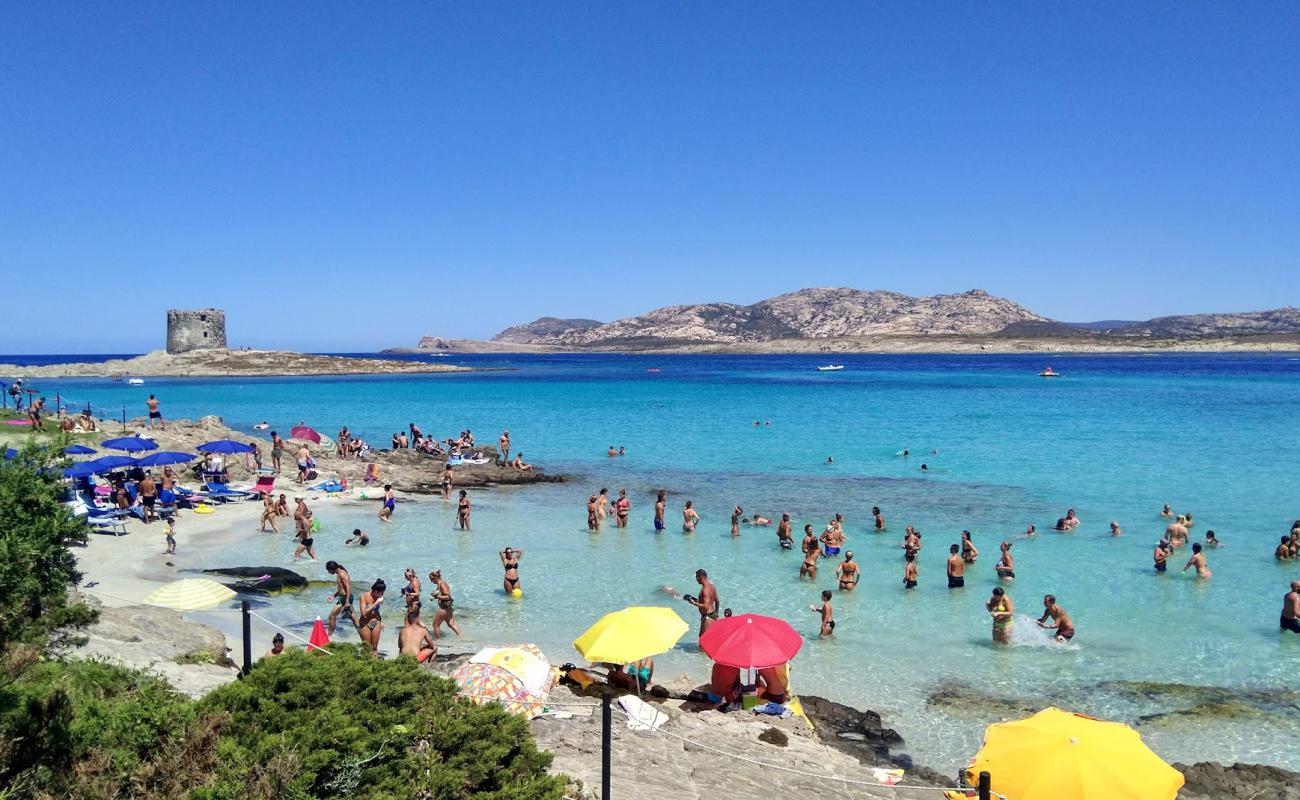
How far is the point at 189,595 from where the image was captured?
43.3 feet

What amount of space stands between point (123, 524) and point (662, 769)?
17.9 metres

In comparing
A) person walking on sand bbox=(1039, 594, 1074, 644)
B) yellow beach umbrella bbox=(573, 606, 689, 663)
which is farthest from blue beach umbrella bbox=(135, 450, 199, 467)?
person walking on sand bbox=(1039, 594, 1074, 644)

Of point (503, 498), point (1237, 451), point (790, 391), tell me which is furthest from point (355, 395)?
point (1237, 451)

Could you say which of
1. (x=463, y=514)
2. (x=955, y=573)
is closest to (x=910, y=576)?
(x=955, y=573)

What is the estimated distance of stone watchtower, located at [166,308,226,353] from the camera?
339ft

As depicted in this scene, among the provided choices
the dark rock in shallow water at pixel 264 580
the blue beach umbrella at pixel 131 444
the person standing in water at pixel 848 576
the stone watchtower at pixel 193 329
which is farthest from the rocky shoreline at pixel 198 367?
the person standing in water at pixel 848 576

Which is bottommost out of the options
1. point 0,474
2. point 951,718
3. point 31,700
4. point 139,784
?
point 951,718

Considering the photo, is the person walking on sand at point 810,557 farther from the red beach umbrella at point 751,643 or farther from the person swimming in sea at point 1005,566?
the red beach umbrella at point 751,643

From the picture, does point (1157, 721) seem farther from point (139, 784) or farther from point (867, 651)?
point (139, 784)

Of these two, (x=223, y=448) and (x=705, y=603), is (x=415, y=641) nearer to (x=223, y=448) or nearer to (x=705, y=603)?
(x=705, y=603)

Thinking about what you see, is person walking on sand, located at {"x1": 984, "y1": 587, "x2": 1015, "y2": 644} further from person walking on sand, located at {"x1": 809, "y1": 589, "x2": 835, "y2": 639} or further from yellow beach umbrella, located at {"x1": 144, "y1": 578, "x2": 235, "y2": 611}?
yellow beach umbrella, located at {"x1": 144, "y1": 578, "x2": 235, "y2": 611}

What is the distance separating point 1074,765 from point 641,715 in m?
4.60

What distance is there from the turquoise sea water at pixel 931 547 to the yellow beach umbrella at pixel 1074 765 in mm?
2464

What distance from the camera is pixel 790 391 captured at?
262ft
